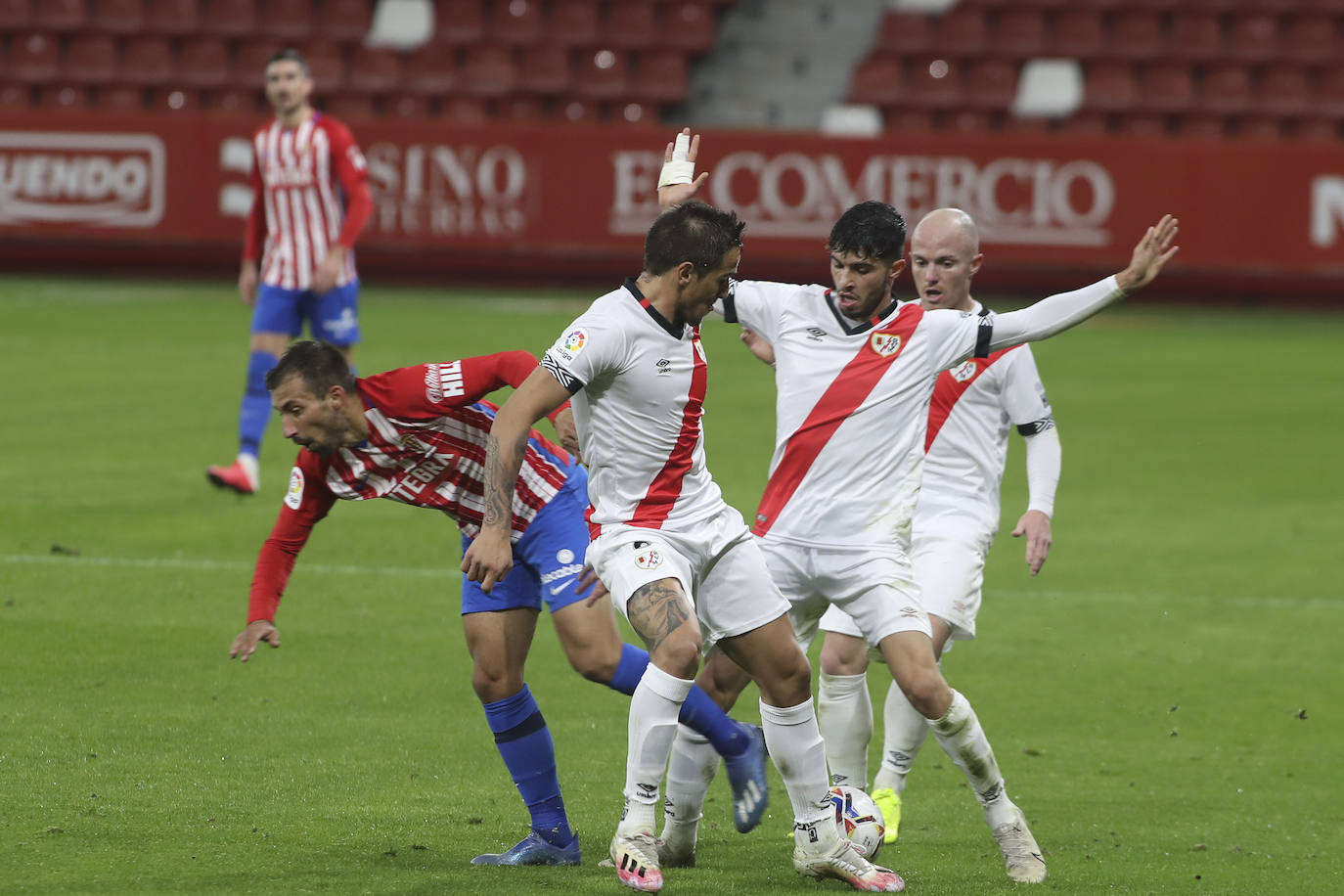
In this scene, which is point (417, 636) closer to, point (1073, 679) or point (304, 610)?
point (304, 610)

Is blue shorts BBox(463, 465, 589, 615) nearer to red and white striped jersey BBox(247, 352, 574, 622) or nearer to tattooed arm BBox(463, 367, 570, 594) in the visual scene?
red and white striped jersey BBox(247, 352, 574, 622)

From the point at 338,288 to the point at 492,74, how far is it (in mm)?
11366

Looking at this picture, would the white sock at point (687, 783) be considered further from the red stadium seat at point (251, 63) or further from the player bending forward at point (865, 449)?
the red stadium seat at point (251, 63)

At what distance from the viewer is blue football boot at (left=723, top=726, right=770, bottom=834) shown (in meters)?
5.21

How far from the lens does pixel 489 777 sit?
580 centimetres

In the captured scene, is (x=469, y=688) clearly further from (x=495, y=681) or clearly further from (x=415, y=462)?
(x=415, y=462)

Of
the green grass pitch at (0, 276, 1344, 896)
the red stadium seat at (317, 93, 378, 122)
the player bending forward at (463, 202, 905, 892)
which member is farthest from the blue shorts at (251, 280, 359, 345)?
the red stadium seat at (317, 93, 378, 122)

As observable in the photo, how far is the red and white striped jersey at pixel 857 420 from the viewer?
5168mm

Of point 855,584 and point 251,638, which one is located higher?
point 855,584

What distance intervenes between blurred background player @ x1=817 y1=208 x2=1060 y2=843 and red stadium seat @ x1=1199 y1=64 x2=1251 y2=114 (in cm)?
1609

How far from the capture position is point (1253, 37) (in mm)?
21266

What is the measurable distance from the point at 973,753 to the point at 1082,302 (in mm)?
1313

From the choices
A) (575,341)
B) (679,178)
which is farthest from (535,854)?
(679,178)

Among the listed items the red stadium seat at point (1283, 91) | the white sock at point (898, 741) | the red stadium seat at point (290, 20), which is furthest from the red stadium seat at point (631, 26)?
the white sock at point (898, 741)
